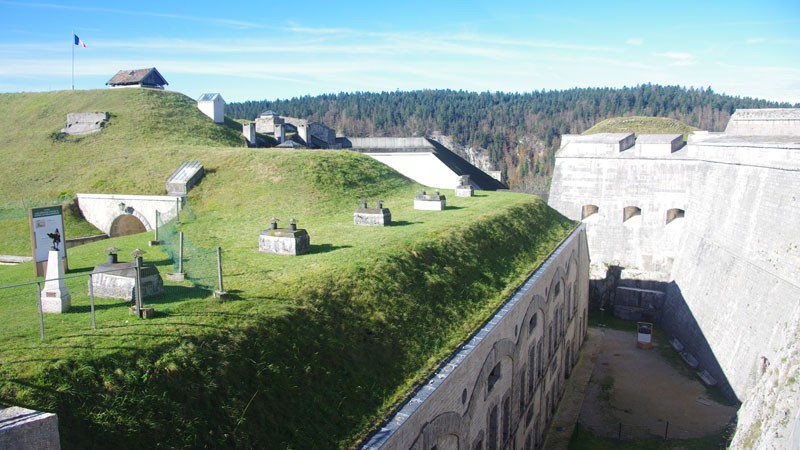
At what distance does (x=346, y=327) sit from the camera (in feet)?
31.1

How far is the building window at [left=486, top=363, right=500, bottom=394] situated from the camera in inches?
425

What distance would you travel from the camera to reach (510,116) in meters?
106

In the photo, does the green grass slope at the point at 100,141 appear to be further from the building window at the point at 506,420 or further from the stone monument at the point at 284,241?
the building window at the point at 506,420

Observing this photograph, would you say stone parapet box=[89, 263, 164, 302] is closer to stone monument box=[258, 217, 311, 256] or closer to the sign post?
the sign post

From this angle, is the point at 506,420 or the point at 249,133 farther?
the point at 249,133

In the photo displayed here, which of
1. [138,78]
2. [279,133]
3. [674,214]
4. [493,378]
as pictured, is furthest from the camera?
[138,78]

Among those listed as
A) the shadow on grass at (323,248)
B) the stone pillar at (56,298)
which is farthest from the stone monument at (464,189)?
the stone pillar at (56,298)

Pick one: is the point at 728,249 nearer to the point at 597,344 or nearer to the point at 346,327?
the point at 597,344

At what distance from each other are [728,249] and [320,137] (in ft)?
93.8

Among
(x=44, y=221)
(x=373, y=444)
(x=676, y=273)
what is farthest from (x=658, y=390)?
(x=44, y=221)

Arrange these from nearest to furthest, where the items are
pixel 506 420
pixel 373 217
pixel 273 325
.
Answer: pixel 273 325 → pixel 506 420 → pixel 373 217

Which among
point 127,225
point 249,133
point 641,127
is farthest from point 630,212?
point 127,225

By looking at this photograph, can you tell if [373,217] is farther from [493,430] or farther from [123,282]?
[123,282]

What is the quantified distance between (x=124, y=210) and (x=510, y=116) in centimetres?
9410
